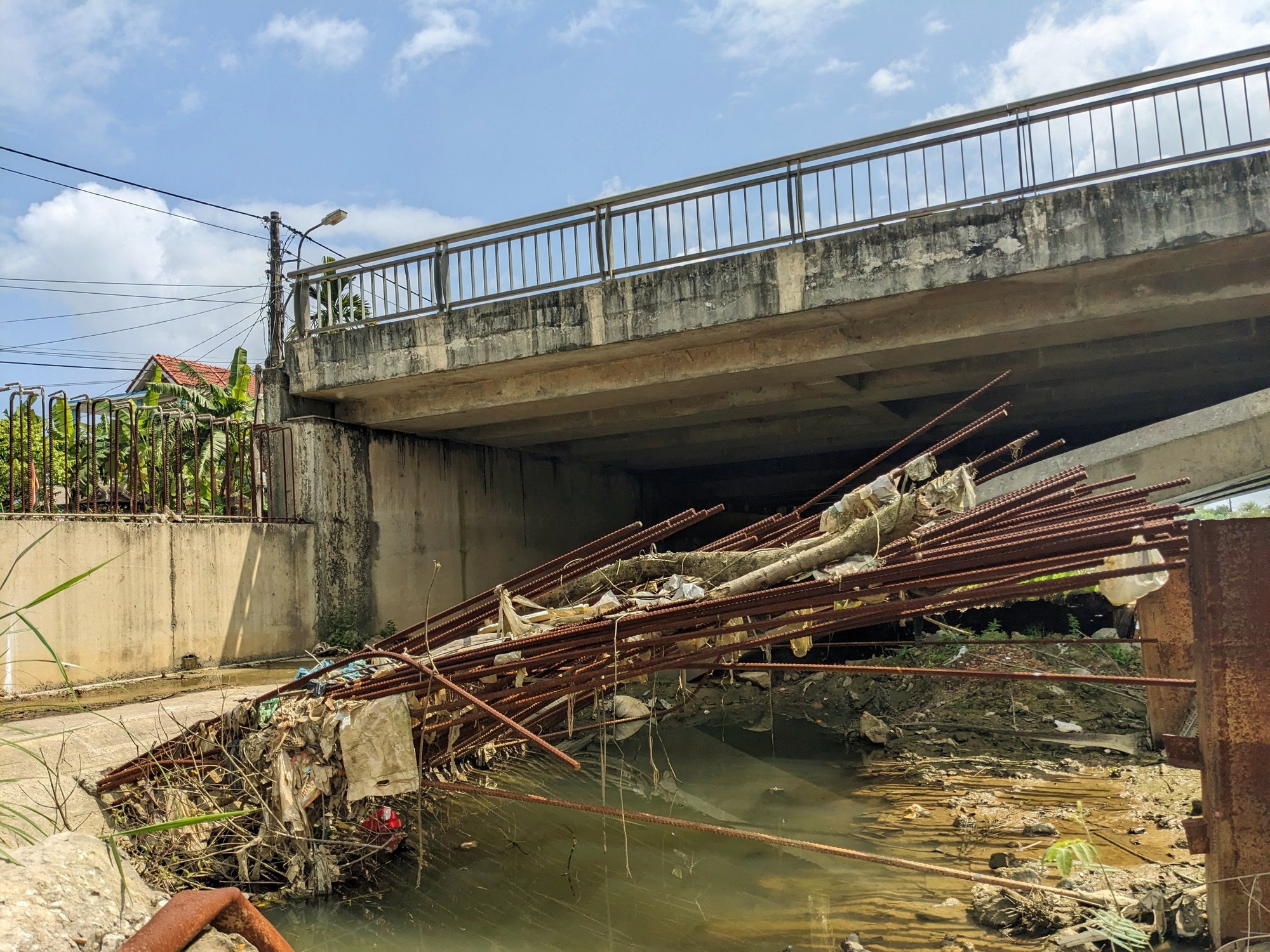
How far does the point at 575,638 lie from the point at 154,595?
7153 millimetres

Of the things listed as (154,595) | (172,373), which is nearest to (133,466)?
(154,595)

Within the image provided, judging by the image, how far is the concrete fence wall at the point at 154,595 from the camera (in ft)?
27.2

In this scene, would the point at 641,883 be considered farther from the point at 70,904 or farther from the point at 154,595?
the point at 154,595

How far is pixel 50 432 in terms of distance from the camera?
864cm

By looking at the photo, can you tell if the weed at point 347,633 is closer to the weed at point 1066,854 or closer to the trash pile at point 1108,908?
the trash pile at point 1108,908

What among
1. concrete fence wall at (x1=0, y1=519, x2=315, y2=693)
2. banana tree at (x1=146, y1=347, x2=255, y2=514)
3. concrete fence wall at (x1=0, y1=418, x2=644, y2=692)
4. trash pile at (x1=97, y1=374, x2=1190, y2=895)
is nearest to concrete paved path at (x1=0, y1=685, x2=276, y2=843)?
trash pile at (x1=97, y1=374, x2=1190, y2=895)

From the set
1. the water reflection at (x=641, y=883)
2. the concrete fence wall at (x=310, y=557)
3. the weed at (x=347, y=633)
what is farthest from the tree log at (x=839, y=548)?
the weed at (x=347, y=633)

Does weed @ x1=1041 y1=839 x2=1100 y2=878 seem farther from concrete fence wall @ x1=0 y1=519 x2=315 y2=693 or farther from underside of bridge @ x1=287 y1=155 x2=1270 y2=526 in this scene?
concrete fence wall @ x1=0 y1=519 x2=315 y2=693

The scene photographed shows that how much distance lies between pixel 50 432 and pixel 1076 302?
9917 mm

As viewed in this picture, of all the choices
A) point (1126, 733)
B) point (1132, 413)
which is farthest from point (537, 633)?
point (1132, 413)

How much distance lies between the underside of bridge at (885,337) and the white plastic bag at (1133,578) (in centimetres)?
463

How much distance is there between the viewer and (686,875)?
17.9 feet

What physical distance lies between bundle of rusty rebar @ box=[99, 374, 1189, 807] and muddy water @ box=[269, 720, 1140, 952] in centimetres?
73

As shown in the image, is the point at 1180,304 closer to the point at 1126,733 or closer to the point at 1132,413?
the point at 1126,733
